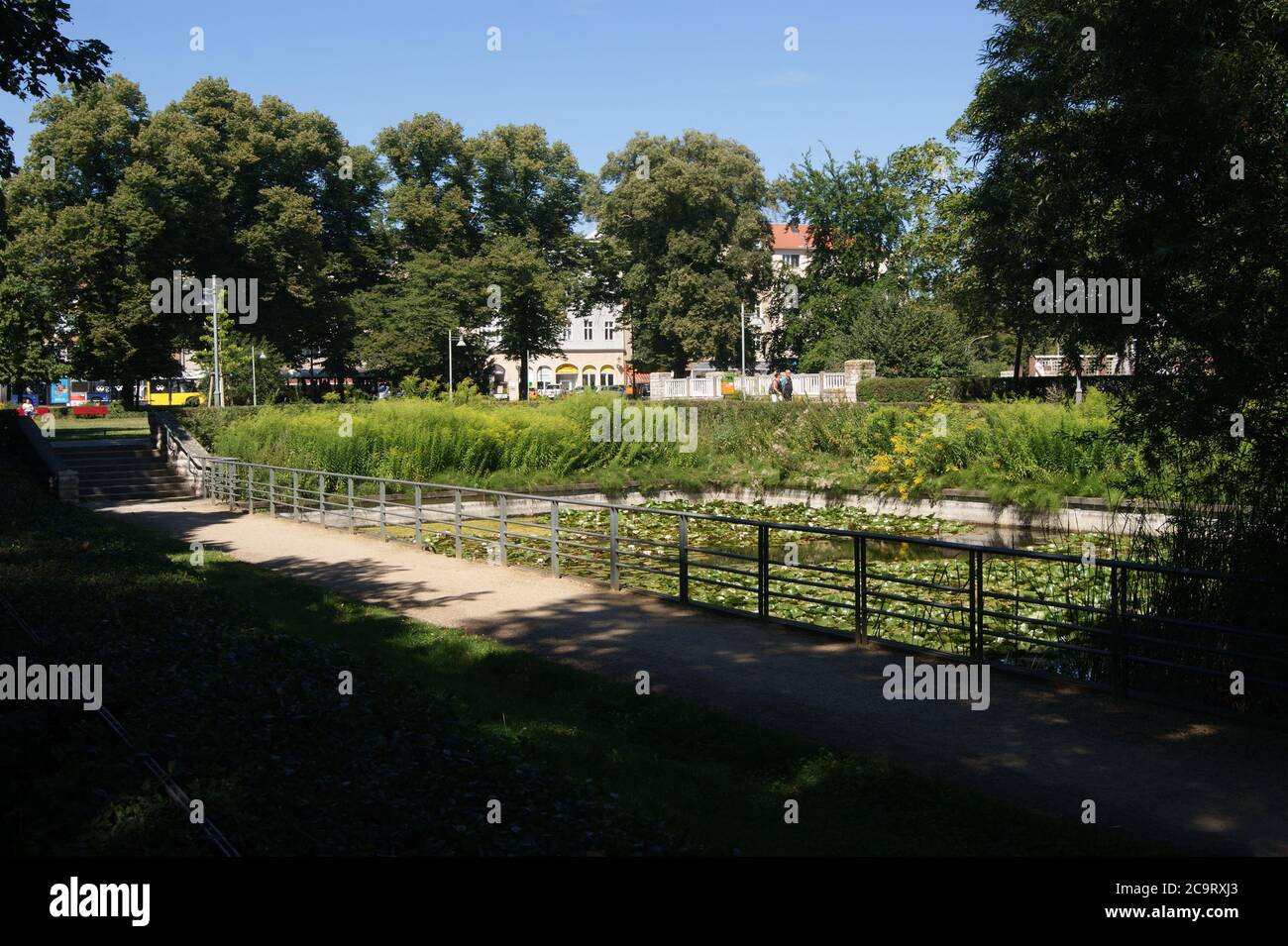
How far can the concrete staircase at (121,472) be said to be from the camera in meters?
29.1

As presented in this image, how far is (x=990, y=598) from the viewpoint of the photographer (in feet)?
51.8

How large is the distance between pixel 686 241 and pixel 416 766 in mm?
64874

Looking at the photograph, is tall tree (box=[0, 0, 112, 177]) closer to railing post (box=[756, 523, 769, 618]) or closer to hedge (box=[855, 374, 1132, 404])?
railing post (box=[756, 523, 769, 618])

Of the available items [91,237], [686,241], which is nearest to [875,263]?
[686,241]

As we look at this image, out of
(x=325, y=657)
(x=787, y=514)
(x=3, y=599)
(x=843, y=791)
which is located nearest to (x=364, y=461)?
(x=787, y=514)

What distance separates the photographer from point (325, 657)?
9680mm

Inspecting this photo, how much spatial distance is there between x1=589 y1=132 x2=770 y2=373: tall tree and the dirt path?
5579 cm

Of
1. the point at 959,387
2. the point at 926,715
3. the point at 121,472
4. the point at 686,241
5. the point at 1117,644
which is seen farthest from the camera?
the point at 686,241

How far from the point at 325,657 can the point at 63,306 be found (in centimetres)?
4366

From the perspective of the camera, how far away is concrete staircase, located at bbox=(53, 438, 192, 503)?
29062 mm

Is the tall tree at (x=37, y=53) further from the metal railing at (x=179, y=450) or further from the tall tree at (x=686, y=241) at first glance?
the tall tree at (x=686, y=241)

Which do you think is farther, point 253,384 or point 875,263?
point 875,263

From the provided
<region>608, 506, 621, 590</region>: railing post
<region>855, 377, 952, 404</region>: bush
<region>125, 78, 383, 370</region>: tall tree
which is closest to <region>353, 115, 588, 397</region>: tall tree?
<region>125, 78, 383, 370</region>: tall tree

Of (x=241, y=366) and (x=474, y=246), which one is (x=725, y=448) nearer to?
(x=241, y=366)
